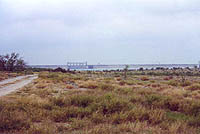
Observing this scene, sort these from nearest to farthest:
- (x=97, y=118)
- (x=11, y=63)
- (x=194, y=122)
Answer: (x=97, y=118) < (x=194, y=122) < (x=11, y=63)

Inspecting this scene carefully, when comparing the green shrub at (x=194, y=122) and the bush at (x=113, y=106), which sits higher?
the bush at (x=113, y=106)

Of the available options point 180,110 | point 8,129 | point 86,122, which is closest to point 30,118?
point 8,129

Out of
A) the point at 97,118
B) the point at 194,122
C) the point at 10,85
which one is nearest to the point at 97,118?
the point at 97,118

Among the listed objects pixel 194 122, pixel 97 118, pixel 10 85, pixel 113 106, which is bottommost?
pixel 10 85

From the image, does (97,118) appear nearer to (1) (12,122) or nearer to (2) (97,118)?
(2) (97,118)

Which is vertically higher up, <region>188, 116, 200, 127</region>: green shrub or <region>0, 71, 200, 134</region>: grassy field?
<region>0, 71, 200, 134</region>: grassy field

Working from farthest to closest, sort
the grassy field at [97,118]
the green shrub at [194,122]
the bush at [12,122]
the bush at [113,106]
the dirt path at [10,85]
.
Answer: the dirt path at [10,85] → the bush at [113,106] → the green shrub at [194,122] → the bush at [12,122] → the grassy field at [97,118]

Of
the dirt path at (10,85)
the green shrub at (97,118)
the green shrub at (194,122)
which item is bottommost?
the dirt path at (10,85)

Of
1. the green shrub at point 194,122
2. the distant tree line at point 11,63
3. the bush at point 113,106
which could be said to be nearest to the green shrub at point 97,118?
the bush at point 113,106

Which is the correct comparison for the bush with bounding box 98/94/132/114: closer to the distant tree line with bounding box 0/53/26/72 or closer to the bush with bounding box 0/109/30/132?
the bush with bounding box 0/109/30/132

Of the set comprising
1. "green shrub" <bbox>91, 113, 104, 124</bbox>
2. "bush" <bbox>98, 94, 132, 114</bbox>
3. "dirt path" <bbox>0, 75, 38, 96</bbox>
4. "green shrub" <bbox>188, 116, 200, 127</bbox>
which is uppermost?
"bush" <bbox>98, 94, 132, 114</bbox>

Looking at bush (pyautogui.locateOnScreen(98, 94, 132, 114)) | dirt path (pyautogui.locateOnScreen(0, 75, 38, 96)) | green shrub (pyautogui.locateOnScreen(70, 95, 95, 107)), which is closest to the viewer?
bush (pyautogui.locateOnScreen(98, 94, 132, 114))

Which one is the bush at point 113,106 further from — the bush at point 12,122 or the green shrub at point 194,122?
the bush at point 12,122

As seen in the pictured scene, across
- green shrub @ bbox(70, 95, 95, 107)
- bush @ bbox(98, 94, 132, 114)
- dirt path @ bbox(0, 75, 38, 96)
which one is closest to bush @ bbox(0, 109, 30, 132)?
bush @ bbox(98, 94, 132, 114)
